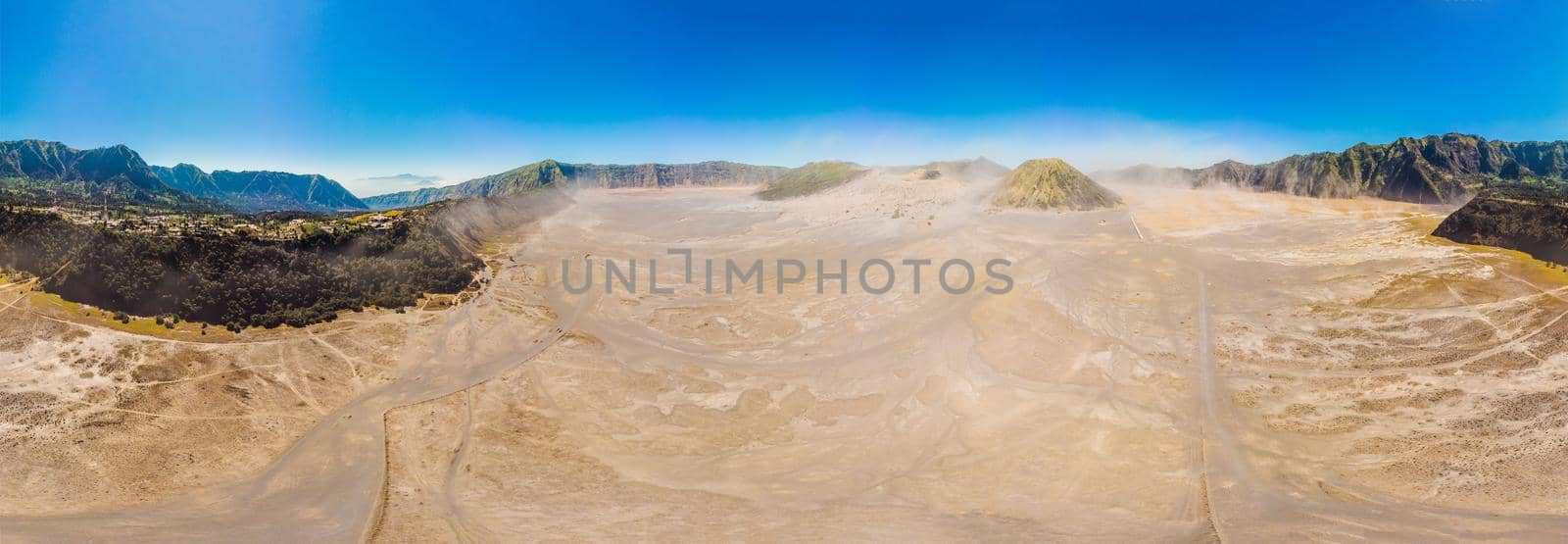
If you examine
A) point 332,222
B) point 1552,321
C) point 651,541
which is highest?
point 332,222

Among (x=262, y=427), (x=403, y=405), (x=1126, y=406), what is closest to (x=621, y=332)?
(x=403, y=405)

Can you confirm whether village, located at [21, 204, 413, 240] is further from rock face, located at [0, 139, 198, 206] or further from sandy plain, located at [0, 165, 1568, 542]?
rock face, located at [0, 139, 198, 206]

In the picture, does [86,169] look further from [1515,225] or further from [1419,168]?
[1419,168]

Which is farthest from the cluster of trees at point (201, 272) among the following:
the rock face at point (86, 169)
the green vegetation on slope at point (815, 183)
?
the rock face at point (86, 169)

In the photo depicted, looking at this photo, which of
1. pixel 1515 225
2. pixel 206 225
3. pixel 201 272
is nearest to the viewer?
pixel 201 272

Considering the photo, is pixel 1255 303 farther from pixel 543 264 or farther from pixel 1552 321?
pixel 543 264

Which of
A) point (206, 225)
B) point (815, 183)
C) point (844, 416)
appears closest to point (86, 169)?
point (206, 225)
